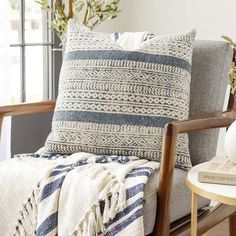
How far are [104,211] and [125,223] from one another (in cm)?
7

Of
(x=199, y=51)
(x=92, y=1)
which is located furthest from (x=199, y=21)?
(x=199, y=51)

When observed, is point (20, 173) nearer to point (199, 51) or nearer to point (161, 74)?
point (161, 74)

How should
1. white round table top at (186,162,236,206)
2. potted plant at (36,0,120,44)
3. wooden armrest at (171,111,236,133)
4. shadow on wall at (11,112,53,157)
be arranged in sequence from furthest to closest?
shadow on wall at (11,112,53,157) < potted plant at (36,0,120,44) < wooden armrest at (171,111,236,133) < white round table top at (186,162,236,206)

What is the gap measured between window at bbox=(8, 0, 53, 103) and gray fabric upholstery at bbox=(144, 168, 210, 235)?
46.5 inches

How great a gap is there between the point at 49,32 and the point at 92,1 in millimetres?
432

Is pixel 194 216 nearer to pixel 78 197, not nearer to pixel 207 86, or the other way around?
pixel 78 197

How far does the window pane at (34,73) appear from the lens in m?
2.99

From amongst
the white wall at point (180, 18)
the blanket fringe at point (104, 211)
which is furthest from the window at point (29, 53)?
the blanket fringe at point (104, 211)

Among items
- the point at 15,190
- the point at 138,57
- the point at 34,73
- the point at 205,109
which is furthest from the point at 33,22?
the point at 15,190

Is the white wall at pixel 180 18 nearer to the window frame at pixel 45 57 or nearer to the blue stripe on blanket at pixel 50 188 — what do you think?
the window frame at pixel 45 57

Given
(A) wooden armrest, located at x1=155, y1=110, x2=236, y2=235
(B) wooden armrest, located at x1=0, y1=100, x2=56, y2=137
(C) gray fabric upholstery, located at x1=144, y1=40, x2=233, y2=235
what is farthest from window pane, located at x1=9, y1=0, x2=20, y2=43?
(A) wooden armrest, located at x1=155, y1=110, x2=236, y2=235

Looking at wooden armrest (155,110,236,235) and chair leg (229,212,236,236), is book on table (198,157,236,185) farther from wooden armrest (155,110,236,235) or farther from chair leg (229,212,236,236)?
chair leg (229,212,236,236)

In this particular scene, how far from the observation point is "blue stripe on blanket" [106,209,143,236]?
5.41ft

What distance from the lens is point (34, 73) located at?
3.05 meters
